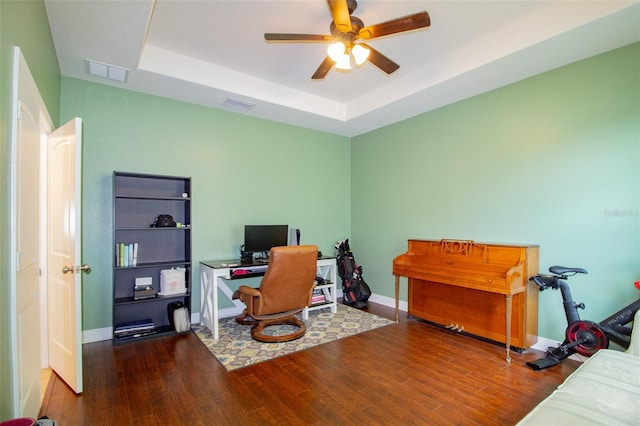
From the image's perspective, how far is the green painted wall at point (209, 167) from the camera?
354 cm

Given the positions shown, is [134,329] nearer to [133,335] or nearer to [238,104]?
[133,335]

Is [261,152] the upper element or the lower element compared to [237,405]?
upper

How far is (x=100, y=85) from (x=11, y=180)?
258cm

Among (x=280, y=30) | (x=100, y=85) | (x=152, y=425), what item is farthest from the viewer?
(x=100, y=85)

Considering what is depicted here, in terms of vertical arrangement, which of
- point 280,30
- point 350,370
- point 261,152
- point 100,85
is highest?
point 280,30

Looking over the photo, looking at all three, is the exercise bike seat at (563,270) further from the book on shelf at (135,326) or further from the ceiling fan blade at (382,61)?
the book on shelf at (135,326)

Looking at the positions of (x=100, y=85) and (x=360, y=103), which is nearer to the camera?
(x=100, y=85)

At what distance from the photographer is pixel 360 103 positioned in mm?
4602

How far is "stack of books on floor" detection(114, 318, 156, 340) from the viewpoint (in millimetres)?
3449

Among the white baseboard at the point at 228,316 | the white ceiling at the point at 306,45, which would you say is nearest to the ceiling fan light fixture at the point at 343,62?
the white ceiling at the point at 306,45

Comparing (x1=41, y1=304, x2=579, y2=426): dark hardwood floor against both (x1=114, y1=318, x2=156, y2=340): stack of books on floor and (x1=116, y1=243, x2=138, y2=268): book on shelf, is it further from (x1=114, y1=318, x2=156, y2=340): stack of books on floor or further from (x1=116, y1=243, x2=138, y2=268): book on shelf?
(x1=116, y1=243, x2=138, y2=268): book on shelf

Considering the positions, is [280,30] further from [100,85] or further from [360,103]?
[100,85]

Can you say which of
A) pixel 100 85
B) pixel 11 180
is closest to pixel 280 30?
pixel 100 85

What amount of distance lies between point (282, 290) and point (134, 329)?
5.57 feet
